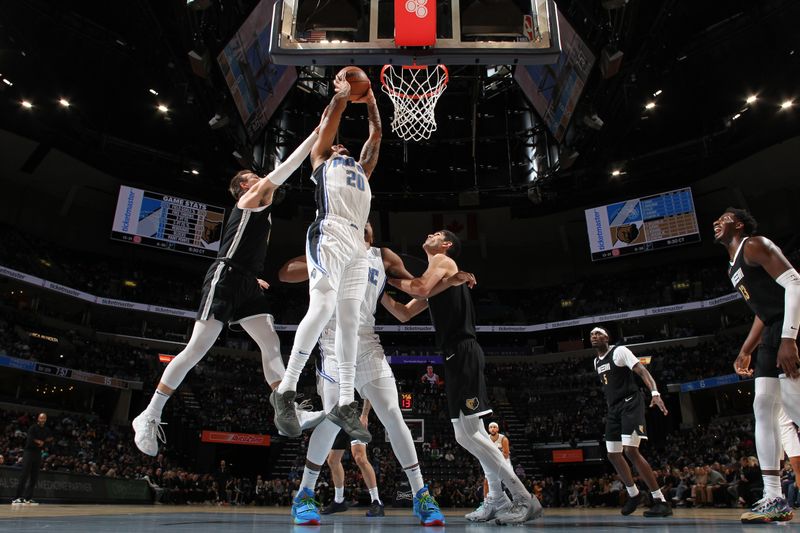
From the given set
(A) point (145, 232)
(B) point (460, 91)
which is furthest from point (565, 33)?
(A) point (145, 232)

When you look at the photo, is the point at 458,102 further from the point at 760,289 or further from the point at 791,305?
the point at 791,305

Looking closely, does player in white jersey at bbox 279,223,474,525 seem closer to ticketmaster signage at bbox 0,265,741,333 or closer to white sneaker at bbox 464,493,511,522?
white sneaker at bbox 464,493,511,522

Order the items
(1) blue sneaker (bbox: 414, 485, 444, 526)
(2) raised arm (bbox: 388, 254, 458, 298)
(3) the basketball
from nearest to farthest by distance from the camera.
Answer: (1) blue sneaker (bbox: 414, 485, 444, 526)
(3) the basketball
(2) raised arm (bbox: 388, 254, 458, 298)

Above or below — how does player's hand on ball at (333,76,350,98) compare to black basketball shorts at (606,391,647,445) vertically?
above

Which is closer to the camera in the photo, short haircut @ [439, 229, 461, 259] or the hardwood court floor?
the hardwood court floor

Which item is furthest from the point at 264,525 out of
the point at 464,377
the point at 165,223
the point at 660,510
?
the point at 165,223

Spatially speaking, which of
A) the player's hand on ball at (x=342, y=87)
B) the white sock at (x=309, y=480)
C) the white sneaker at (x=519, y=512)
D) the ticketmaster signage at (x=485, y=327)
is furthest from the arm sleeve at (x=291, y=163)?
the ticketmaster signage at (x=485, y=327)

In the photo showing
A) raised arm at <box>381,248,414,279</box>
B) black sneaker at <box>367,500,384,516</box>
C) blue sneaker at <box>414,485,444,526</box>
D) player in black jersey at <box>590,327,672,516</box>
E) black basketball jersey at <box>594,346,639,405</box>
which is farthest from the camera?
black sneaker at <box>367,500,384,516</box>

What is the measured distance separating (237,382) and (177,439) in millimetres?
6495

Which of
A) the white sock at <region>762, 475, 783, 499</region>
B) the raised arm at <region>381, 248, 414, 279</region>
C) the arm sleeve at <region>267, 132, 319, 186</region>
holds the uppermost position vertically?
the arm sleeve at <region>267, 132, 319, 186</region>

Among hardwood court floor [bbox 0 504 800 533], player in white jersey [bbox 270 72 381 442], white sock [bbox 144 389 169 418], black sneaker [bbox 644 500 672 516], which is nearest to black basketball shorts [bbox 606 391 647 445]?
black sneaker [bbox 644 500 672 516]

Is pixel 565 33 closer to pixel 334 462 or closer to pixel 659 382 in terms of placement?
pixel 334 462

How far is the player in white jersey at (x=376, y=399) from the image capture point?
4.24 meters

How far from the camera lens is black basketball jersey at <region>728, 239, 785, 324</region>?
4.90m
